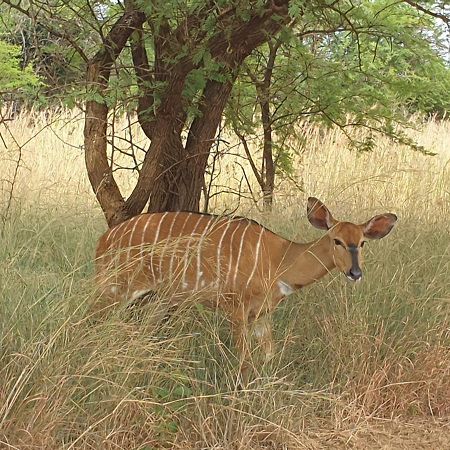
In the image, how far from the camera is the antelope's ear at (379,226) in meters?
3.96

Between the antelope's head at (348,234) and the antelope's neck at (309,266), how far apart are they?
0.21 feet

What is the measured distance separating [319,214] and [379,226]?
0.29 metres

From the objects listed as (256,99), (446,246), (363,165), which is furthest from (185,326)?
(363,165)

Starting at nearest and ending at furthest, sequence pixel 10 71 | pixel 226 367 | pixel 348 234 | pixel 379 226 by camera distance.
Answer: pixel 226 367 < pixel 348 234 < pixel 379 226 < pixel 10 71

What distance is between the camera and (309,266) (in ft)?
13.2

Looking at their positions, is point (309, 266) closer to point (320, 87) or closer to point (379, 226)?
point (379, 226)

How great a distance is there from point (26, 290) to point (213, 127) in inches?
66.2

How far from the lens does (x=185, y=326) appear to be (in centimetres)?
379

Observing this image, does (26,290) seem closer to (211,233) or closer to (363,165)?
(211,233)

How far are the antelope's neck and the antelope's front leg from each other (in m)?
0.23

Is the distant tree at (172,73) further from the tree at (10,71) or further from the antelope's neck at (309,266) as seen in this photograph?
the tree at (10,71)

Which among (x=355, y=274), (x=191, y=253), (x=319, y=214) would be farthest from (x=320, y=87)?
(x=355, y=274)

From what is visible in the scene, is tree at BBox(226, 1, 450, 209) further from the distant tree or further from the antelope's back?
the antelope's back

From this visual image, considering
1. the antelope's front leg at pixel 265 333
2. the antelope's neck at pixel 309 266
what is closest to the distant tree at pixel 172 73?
the antelope's neck at pixel 309 266
